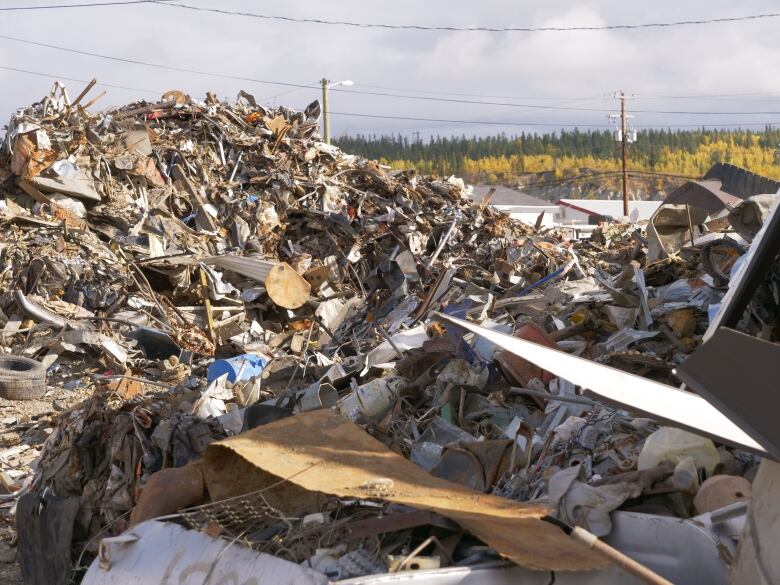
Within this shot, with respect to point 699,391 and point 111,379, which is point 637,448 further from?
point 111,379

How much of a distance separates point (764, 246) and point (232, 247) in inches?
420

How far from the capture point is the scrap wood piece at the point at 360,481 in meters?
2.86

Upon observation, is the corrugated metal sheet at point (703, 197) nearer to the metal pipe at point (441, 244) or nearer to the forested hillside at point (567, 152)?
the metal pipe at point (441, 244)

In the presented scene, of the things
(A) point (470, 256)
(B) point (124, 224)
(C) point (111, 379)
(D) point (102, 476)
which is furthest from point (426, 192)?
(D) point (102, 476)

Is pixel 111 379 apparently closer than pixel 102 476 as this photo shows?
No

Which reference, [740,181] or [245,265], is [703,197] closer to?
[740,181]

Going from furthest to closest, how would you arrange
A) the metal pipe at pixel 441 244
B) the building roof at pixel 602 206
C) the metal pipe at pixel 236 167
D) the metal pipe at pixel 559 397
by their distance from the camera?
the building roof at pixel 602 206 → the metal pipe at pixel 236 167 → the metal pipe at pixel 441 244 → the metal pipe at pixel 559 397

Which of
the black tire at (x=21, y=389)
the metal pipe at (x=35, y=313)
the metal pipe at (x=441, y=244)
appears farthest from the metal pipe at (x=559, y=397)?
the metal pipe at (x=441, y=244)

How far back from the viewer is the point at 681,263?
25.8 feet

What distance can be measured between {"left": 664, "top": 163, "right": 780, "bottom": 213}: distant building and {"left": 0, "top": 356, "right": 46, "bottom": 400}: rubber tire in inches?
298

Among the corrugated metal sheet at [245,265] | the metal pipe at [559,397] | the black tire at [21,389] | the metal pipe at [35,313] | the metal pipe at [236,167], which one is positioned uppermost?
the metal pipe at [236,167]

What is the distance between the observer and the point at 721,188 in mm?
12070

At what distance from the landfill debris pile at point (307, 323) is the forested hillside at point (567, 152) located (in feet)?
247

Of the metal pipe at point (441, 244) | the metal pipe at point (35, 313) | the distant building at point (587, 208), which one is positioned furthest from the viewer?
the distant building at point (587, 208)
